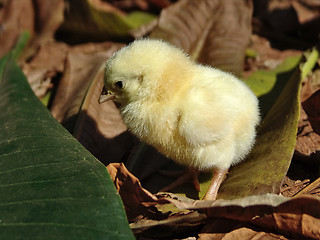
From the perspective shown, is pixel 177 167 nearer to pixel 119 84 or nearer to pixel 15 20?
pixel 119 84

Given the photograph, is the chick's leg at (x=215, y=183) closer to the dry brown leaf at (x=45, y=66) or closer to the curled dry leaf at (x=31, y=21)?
the dry brown leaf at (x=45, y=66)

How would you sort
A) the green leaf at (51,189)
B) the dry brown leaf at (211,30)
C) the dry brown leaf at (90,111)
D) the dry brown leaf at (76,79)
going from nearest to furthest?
the green leaf at (51,189) → the dry brown leaf at (90,111) → the dry brown leaf at (76,79) → the dry brown leaf at (211,30)

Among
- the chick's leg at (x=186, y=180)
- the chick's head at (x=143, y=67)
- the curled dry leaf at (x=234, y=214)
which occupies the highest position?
the chick's head at (x=143, y=67)

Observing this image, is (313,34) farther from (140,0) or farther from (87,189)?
(87,189)

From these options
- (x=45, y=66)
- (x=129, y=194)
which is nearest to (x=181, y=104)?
(x=129, y=194)

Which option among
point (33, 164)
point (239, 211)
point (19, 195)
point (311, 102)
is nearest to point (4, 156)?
point (33, 164)

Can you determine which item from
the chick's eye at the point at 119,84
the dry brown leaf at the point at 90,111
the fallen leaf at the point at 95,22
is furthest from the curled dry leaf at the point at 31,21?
the chick's eye at the point at 119,84

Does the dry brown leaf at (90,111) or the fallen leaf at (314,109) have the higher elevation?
the fallen leaf at (314,109)

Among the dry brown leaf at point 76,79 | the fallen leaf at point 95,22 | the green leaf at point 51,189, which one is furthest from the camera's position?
the fallen leaf at point 95,22
